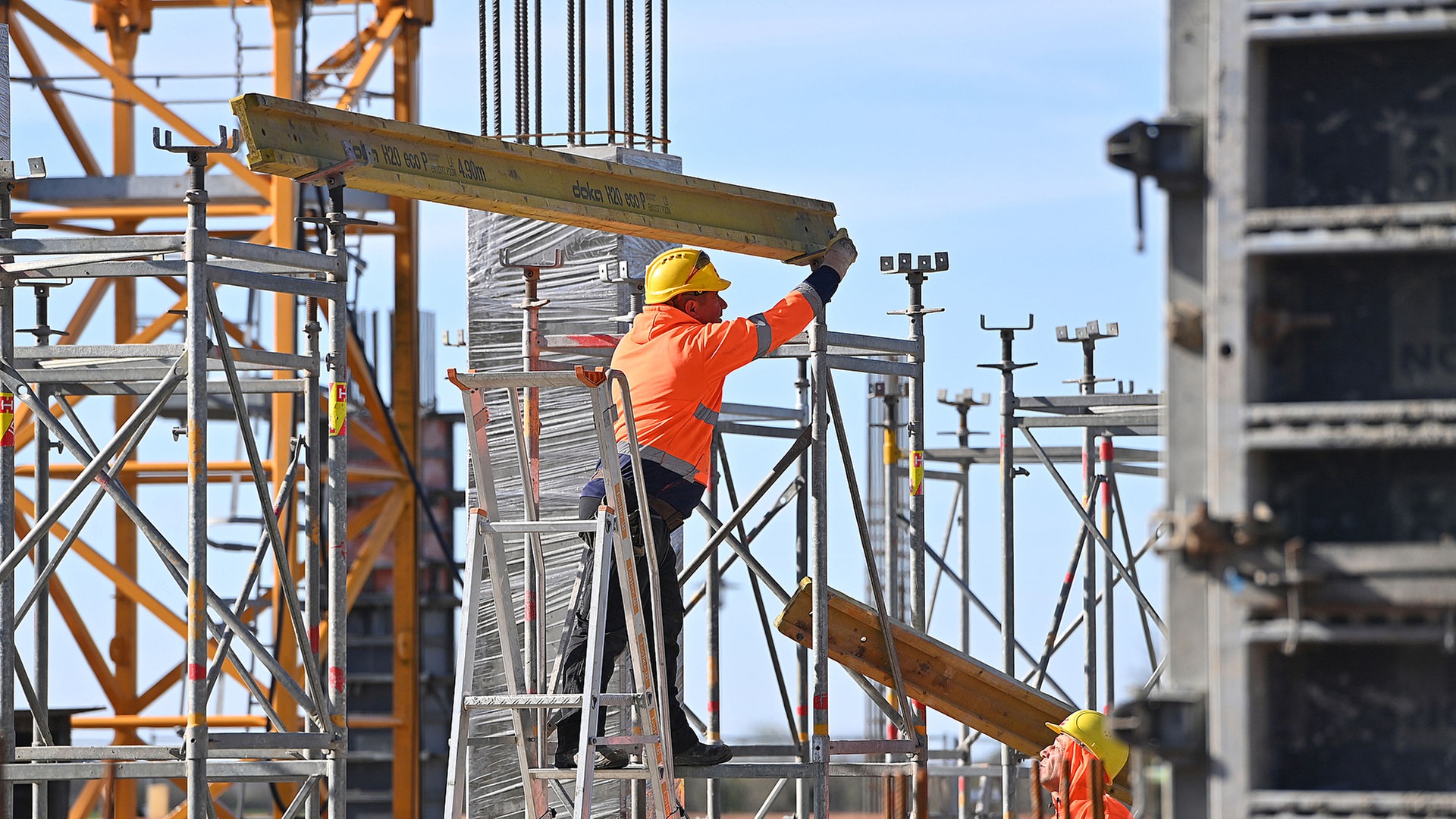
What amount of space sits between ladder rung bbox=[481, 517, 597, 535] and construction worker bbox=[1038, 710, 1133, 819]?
2430 millimetres

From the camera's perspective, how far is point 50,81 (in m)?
19.8

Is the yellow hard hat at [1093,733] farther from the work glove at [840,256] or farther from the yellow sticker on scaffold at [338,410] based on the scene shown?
the yellow sticker on scaffold at [338,410]

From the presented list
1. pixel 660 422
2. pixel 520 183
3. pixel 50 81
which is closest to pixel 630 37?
pixel 520 183

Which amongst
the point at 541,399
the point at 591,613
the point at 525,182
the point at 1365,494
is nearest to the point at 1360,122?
the point at 1365,494

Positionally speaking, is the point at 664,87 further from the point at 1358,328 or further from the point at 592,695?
the point at 1358,328

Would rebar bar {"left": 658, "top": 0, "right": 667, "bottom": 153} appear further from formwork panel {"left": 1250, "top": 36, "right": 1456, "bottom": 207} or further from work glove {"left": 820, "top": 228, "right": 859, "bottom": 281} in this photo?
formwork panel {"left": 1250, "top": 36, "right": 1456, "bottom": 207}

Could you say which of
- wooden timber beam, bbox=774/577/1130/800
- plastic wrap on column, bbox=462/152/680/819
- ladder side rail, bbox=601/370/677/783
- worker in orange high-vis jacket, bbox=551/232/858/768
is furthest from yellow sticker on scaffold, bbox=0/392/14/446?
wooden timber beam, bbox=774/577/1130/800

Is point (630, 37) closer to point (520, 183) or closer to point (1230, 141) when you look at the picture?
point (520, 183)

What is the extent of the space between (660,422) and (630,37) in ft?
15.8

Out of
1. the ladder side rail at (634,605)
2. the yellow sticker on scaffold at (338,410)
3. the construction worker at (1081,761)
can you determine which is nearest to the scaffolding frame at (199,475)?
the yellow sticker on scaffold at (338,410)

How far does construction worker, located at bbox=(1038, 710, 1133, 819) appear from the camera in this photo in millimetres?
8367

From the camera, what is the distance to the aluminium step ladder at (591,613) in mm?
7215

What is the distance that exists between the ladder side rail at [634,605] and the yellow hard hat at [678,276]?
3.37ft

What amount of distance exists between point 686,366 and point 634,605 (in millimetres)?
1256
